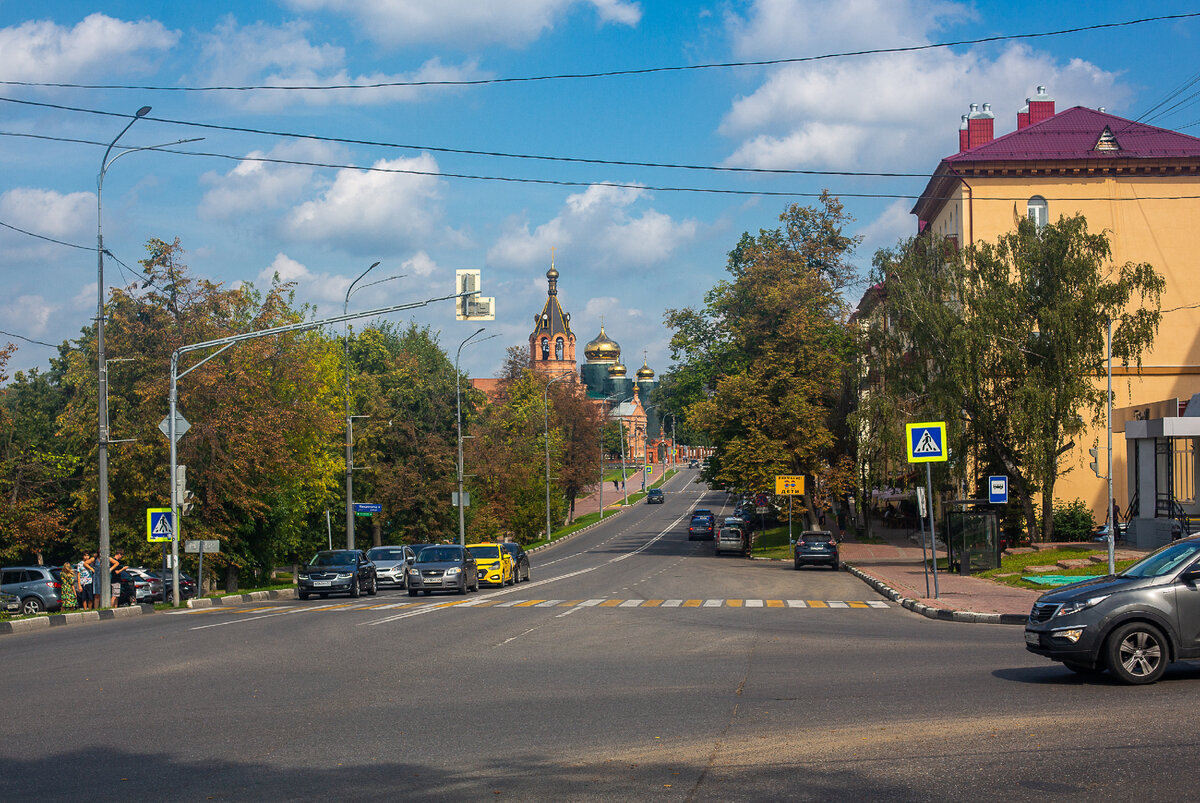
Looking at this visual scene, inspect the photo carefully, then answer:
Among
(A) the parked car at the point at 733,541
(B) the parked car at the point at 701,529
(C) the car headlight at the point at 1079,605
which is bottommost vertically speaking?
(B) the parked car at the point at 701,529

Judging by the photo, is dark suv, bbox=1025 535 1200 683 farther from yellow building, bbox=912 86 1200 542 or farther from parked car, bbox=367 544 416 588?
yellow building, bbox=912 86 1200 542

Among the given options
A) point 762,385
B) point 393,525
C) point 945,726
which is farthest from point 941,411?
point 393,525

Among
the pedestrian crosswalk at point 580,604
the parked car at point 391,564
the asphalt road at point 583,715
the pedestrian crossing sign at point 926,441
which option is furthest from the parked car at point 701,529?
the asphalt road at point 583,715

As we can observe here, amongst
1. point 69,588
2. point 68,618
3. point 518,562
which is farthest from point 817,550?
point 68,618

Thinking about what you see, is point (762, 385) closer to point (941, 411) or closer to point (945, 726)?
point (941, 411)

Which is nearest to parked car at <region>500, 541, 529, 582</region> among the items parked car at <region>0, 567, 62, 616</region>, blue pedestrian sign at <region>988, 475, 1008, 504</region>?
parked car at <region>0, 567, 62, 616</region>

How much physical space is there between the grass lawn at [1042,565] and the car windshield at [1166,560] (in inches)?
570

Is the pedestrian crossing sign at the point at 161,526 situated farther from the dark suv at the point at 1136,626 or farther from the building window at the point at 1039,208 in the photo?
the building window at the point at 1039,208

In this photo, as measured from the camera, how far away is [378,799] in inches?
287

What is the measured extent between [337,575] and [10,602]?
9.30 m

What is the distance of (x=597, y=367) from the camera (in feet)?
615

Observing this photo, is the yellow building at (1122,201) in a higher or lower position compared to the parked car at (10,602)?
higher

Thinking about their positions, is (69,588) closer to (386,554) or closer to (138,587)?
(138,587)

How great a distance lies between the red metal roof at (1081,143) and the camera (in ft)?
165
